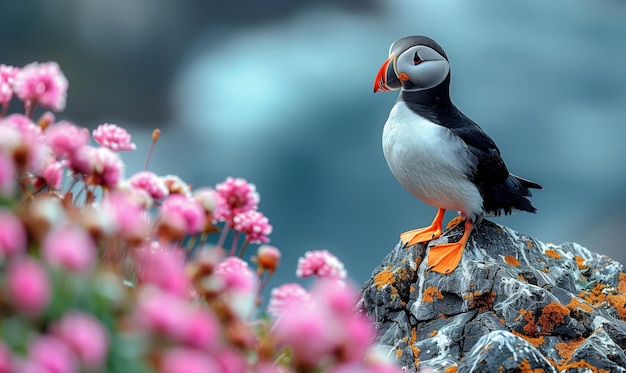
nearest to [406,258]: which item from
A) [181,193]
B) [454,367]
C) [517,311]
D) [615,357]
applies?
[517,311]

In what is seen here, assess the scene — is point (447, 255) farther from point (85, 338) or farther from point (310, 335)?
point (85, 338)

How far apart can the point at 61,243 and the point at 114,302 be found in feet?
0.71

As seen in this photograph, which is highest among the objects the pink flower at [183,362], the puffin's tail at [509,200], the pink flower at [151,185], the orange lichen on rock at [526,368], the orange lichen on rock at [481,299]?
the puffin's tail at [509,200]

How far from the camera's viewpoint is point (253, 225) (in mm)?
3631

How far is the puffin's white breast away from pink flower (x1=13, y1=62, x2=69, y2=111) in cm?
330

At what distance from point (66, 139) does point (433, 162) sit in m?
3.67

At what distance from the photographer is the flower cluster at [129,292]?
1.82 m

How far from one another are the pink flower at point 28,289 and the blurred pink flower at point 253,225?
176cm

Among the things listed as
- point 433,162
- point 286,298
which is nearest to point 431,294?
point 433,162

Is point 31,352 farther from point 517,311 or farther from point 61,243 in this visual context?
point 517,311

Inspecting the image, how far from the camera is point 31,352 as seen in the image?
1737mm

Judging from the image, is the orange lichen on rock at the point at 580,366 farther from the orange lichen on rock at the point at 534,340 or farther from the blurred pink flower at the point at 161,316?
the blurred pink flower at the point at 161,316

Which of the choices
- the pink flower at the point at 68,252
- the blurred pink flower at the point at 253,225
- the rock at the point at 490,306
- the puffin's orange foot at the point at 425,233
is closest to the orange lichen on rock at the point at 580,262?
the rock at the point at 490,306

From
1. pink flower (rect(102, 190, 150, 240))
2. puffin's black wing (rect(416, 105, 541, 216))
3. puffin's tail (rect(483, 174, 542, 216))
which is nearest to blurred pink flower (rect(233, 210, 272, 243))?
pink flower (rect(102, 190, 150, 240))
